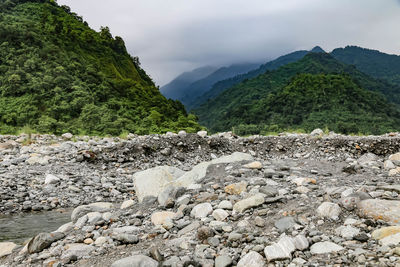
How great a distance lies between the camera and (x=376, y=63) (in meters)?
170

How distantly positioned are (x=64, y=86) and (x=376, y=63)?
196 meters

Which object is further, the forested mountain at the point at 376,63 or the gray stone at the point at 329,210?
the forested mountain at the point at 376,63

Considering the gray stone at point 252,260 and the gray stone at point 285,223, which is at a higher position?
the gray stone at point 285,223

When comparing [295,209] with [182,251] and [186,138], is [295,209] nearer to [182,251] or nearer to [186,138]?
[182,251]

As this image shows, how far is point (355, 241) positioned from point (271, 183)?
2.01 metres

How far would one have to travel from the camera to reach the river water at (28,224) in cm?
500

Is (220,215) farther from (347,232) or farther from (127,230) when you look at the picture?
(347,232)

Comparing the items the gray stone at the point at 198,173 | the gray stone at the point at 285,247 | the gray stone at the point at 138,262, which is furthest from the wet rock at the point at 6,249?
the gray stone at the point at 285,247

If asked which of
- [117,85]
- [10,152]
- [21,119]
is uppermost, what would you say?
[117,85]

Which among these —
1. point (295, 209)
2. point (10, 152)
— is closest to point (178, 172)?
point (295, 209)

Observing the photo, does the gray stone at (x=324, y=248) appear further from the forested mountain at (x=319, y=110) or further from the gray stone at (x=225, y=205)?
the forested mountain at (x=319, y=110)

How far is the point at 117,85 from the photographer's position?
2994 centimetres

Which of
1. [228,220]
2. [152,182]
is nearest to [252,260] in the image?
[228,220]

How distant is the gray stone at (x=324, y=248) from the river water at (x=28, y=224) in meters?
4.80
